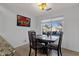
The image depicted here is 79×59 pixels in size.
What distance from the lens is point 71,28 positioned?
6.05 ft

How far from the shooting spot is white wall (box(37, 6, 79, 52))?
69.0 inches

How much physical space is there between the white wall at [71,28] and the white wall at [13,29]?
0.60 m

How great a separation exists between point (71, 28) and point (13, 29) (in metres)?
1.29

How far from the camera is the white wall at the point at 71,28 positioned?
1.75m

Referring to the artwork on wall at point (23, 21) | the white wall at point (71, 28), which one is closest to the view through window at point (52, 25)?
the white wall at point (71, 28)

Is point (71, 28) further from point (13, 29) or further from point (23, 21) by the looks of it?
point (13, 29)

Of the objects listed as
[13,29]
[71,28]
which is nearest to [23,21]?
[13,29]

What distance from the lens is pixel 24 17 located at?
1.55 meters

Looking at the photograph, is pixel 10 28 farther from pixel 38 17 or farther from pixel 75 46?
pixel 75 46

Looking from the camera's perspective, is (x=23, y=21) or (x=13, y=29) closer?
(x=23, y=21)

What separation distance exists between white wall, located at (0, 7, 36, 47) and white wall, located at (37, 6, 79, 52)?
60cm

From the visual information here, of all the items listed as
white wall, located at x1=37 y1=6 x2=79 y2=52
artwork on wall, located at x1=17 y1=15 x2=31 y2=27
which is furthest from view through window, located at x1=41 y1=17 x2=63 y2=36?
artwork on wall, located at x1=17 y1=15 x2=31 y2=27

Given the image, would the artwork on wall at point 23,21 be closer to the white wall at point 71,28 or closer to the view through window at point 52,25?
the view through window at point 52,25

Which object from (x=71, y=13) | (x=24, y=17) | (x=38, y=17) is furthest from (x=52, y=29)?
(x=71, y=13)
